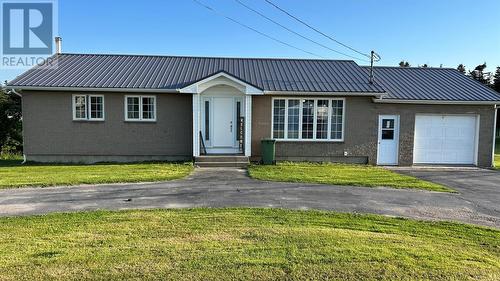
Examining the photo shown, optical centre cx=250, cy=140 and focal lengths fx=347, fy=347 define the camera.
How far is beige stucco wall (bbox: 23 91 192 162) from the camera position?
1441cm

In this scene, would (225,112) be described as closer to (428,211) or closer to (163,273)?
(428,211)

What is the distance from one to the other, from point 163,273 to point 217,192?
16.0ft

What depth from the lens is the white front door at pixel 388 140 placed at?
15.2 meters

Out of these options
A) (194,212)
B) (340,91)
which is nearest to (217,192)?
(194,212)

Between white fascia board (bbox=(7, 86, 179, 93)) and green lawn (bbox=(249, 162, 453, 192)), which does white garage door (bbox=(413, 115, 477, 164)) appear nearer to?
green lawn (bbox=(249, 162, 453, 192))

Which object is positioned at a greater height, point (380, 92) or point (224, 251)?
point (380, 92)

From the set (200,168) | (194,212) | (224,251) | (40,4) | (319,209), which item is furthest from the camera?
(40,4)

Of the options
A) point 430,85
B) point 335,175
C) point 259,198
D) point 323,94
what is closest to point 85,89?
point 259,198

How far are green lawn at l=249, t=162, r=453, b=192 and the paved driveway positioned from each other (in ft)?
2.11

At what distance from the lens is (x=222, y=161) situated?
13734 millimetres

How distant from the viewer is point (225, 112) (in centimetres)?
1498

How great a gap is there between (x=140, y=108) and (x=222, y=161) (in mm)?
4335

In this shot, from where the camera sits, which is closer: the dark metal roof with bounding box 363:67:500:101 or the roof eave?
the roof eave

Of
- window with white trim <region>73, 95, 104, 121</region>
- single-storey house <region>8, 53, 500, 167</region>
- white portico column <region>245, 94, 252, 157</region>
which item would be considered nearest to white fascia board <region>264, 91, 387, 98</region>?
single-storey house <region>8, 53, 500, 167</region>
